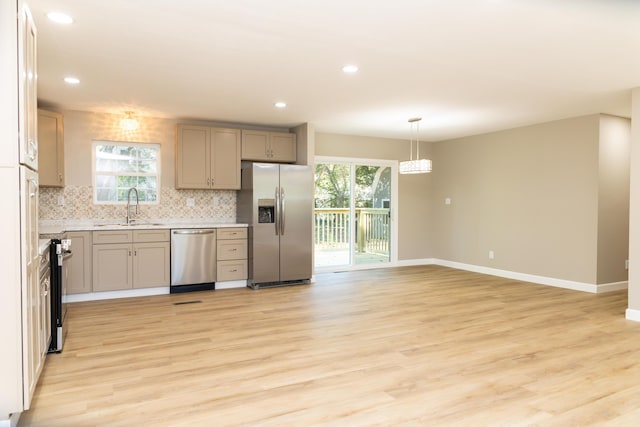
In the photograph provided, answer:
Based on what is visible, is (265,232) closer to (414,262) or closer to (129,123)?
(129,123)

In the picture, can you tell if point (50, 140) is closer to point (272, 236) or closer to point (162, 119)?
point (162, 119)

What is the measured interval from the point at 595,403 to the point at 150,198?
217 inches

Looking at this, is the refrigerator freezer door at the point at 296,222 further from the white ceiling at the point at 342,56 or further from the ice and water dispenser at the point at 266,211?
the white ceiling at the point at 342,56

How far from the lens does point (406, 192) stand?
26.6ft

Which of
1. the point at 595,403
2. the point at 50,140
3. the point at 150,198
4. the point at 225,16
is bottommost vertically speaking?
the point at 595,403

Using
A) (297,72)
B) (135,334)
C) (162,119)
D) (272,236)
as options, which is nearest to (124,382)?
(135,334)

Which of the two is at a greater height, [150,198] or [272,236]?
[150,198]

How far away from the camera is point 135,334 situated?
3846 mm

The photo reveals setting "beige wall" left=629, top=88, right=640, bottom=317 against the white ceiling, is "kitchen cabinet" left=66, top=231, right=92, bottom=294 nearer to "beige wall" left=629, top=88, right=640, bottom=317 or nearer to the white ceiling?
the white ceiling

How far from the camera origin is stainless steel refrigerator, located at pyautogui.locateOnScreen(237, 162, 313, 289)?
19.5ft

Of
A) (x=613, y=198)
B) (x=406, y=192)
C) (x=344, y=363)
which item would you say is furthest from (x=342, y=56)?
(x=406, y=192)

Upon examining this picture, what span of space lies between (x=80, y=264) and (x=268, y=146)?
2959 mm

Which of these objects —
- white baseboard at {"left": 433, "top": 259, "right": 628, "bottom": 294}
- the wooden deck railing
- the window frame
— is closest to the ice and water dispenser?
the wooden deck railing

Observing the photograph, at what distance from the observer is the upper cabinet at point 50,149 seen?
16.5 feet
